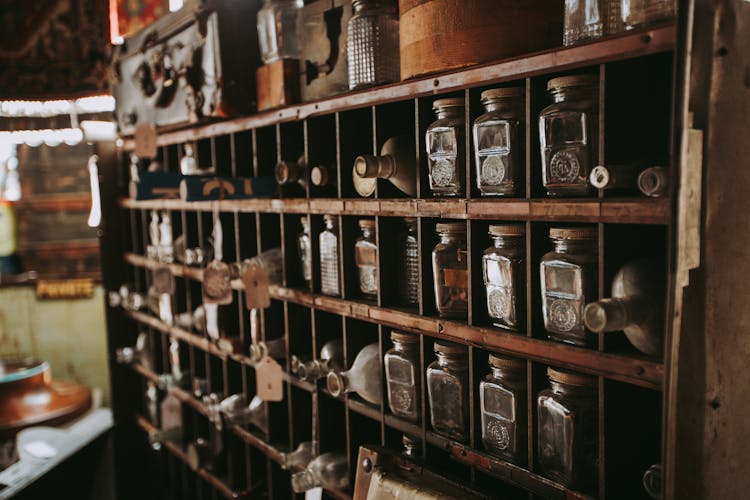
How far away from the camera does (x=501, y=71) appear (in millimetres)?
1209

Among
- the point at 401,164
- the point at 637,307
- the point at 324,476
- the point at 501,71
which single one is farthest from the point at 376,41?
the point at 324,476

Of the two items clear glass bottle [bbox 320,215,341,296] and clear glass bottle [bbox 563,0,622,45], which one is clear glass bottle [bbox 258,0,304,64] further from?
clear glass bottle [bbox 563,0,622,45]

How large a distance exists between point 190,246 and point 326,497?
1.15m

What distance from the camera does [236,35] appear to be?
208 centimetres

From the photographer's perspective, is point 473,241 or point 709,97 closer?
point 709,97

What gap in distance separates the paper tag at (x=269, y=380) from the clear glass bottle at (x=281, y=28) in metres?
0.89

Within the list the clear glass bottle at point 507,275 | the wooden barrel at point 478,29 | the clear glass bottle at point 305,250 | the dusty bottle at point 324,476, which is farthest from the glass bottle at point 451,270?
the dusty bottle at point 324,476

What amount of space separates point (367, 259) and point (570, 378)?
63cm

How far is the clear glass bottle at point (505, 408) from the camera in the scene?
1280mm

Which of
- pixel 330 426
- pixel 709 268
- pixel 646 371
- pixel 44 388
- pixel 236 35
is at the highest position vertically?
pixel 236 35

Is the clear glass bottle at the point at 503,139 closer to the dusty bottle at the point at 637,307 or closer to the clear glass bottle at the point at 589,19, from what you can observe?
the clear glass bottle at the point at 589,19

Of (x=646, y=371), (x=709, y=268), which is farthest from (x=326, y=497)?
(x=709, y=268)

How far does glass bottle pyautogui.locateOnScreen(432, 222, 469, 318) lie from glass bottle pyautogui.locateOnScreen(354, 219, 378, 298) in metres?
0.22

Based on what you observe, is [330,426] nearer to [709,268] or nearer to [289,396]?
[289,396]
